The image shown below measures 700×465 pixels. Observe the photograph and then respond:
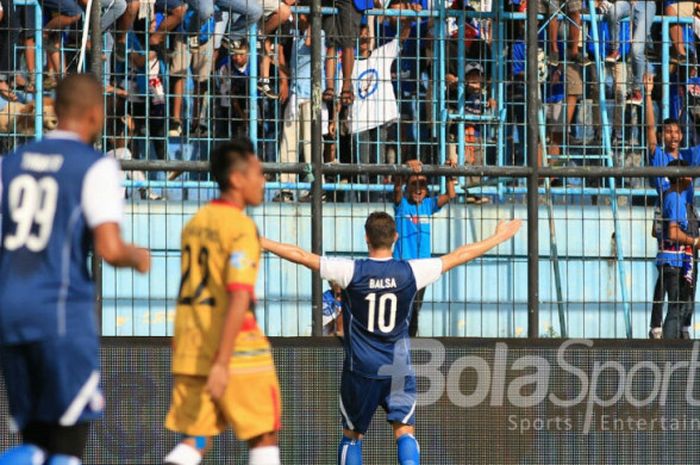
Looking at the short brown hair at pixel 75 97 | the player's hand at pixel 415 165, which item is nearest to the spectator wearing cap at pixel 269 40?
the player's hand at pixel 415 165

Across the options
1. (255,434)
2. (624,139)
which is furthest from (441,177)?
(255,434)

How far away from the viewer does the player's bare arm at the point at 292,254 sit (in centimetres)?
1038

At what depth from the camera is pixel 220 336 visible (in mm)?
7496

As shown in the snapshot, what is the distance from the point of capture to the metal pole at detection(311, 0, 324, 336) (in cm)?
1177

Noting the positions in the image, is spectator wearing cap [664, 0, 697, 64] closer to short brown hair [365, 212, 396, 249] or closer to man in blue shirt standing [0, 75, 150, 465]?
short brown hair [365, 212, 396, 249]

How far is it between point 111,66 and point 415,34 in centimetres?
252

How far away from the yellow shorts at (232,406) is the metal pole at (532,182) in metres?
4.64

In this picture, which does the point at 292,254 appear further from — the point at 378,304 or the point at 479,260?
the point at 479,260

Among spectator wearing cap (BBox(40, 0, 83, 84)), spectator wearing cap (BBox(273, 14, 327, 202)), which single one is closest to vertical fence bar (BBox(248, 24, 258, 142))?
spectator wearing cap (BBox(273, 14, 327, 202))

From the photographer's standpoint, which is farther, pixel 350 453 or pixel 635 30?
pixel 635 30

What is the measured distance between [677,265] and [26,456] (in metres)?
6.77

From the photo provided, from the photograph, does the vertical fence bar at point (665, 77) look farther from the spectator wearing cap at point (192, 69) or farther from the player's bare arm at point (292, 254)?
the spectator wearing cap at point (192, 69)

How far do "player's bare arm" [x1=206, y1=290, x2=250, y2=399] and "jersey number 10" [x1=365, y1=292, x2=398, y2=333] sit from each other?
3435mm

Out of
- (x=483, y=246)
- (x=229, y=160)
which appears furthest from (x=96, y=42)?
(x=229, y=160)
